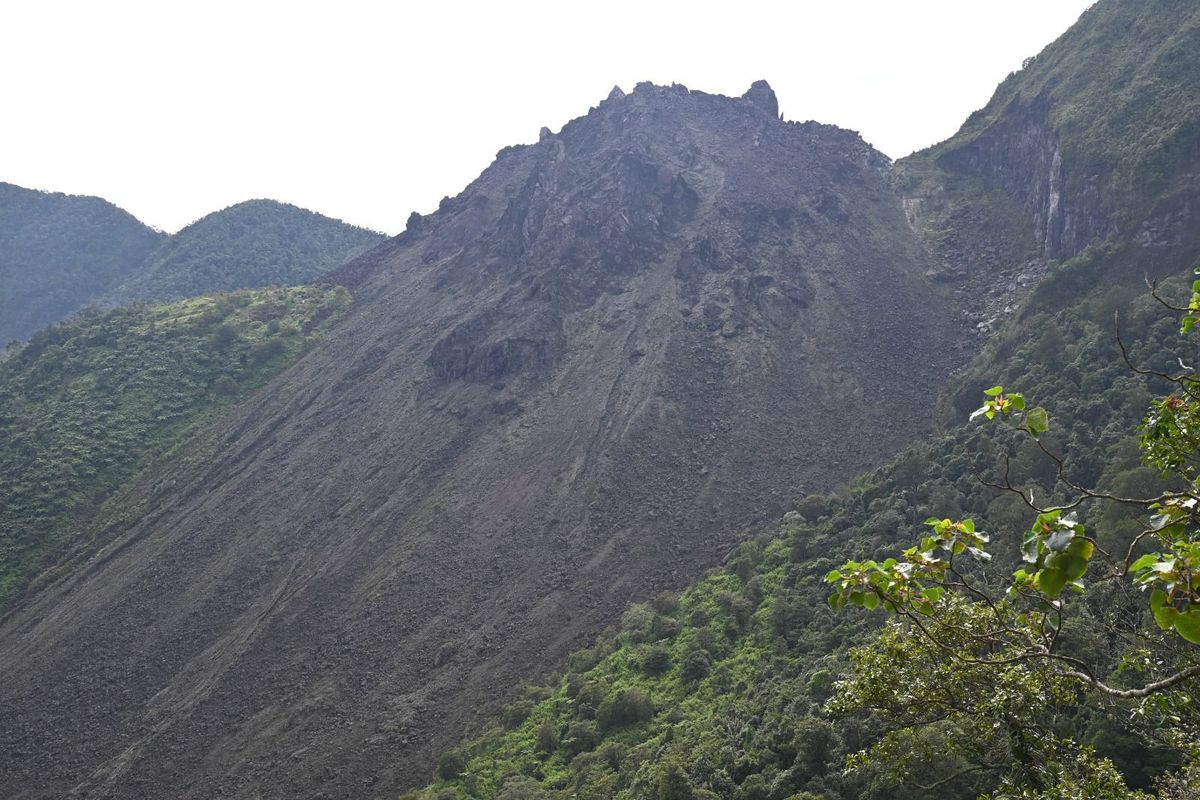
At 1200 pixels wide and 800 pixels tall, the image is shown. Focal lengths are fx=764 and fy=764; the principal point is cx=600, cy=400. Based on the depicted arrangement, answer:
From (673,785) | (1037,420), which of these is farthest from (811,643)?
(1037,420)

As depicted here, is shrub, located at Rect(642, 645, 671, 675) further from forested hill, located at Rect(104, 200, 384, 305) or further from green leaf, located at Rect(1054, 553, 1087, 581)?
forested hill, located at Rect(104, 200, 384, 305)

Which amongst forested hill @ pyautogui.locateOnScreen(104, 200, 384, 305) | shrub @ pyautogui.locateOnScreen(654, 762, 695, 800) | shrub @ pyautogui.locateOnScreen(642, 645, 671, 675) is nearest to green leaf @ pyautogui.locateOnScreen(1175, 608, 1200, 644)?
shrub @ pyautogui.locateOnScreen(654, 762, 695, 800)

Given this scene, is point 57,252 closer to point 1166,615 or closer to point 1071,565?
point 1071,565

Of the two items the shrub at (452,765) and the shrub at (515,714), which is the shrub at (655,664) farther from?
the shrub at (452,765)

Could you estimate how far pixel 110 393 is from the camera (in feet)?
236

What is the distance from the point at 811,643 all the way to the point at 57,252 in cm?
19279

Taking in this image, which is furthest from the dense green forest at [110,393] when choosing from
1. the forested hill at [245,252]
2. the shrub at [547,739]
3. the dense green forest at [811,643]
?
the dense green forest at [811,643]

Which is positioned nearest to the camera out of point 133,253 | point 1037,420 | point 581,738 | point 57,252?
point 1037,420

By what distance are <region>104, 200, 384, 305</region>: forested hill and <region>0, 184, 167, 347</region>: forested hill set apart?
31.4 ft

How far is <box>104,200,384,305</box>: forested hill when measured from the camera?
454 feet

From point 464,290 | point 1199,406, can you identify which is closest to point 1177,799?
point 1199,406

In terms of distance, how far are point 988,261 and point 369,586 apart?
57.4 meters

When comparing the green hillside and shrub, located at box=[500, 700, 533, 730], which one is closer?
shrub, located at box=[500, 700, 533, 730]

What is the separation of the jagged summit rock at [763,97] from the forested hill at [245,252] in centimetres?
8710
